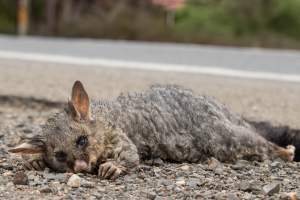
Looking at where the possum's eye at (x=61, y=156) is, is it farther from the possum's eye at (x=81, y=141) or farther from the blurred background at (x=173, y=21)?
the blurred background at (x=173, y=21)

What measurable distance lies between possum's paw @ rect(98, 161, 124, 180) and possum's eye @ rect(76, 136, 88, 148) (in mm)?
175

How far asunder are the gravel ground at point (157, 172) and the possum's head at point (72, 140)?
0.30 feet

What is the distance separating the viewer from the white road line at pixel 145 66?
10.4 metres

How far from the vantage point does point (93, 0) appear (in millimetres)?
17500

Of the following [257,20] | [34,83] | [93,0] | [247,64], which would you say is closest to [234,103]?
[34,83]

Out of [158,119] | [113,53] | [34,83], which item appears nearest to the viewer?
[158,119]

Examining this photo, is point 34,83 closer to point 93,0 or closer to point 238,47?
point 238,47

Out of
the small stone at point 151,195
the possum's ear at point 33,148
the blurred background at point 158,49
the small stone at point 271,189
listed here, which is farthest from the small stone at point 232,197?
the blurred background at point 158,49

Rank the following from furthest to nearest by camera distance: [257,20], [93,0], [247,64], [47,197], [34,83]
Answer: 1. [93,0]
2. [257,20]
3. [247,64]
4. [34,83]
5. [47,197]

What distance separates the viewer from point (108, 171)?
4730 millimetres

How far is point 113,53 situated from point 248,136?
769 centimetres

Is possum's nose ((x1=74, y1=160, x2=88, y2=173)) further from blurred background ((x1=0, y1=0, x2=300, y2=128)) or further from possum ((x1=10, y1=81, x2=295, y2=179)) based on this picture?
blurred background ((x1=0, y1=0, x2=300, y2=128))

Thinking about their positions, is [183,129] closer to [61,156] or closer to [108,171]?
[108,171]

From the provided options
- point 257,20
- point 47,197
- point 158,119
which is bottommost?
point 47,197
